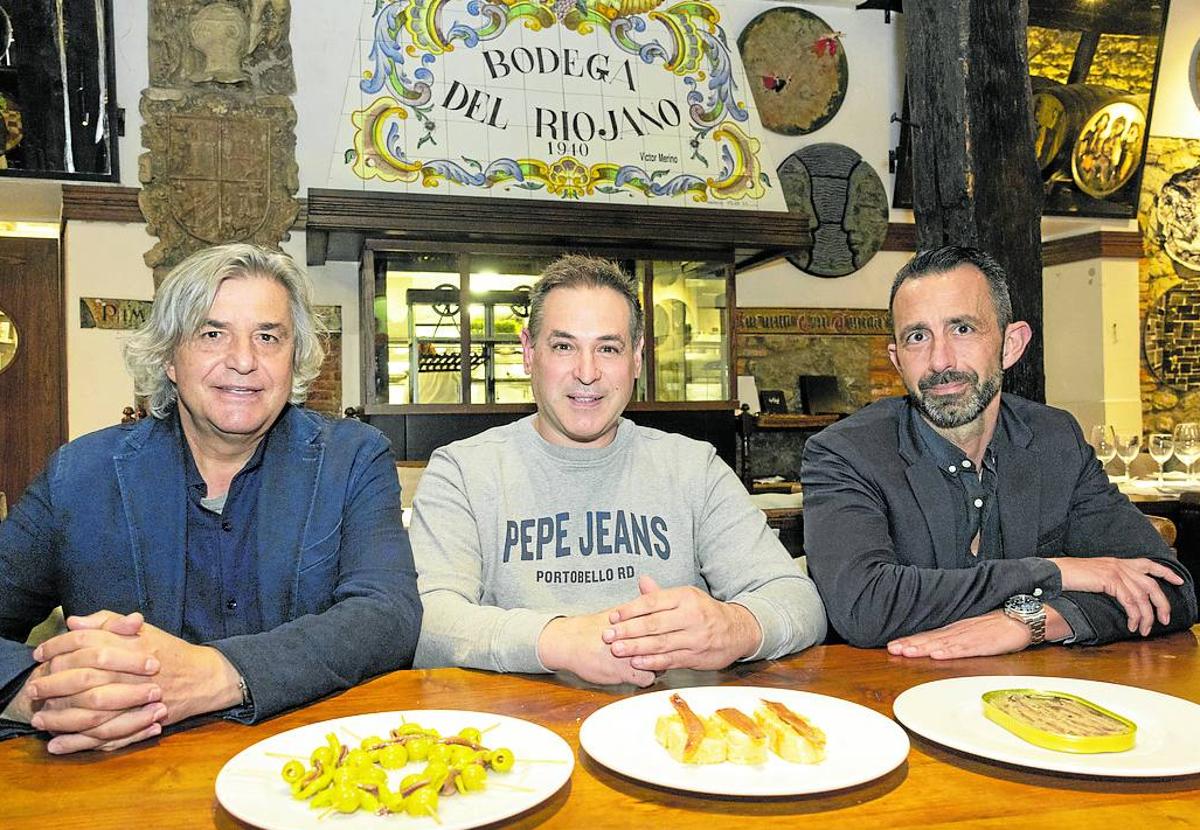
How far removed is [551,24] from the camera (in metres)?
6.38

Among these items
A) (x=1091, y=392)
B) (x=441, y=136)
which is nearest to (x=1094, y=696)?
(x=441, y=136)

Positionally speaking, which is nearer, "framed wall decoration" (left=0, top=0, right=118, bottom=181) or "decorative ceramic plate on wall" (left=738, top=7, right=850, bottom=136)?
"framed wall decoration" (left=0, top=0, right=118, bottom=181)

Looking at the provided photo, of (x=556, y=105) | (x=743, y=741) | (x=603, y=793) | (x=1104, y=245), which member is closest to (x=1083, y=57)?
(x=1104, y=245)

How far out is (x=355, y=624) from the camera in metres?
1.60

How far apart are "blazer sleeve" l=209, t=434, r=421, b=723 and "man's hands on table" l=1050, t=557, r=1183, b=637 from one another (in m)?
1.24

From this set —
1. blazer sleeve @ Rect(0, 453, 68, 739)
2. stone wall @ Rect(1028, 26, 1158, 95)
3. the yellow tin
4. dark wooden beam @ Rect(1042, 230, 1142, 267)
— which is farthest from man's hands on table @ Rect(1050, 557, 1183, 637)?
dark wooden beam @ Rect(1042, 230, 1142, 267)

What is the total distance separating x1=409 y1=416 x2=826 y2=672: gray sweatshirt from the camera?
195 centimetres

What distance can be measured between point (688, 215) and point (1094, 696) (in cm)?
523

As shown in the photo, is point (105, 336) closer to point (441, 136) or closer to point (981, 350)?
point (441, 136)

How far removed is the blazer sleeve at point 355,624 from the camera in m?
1.42

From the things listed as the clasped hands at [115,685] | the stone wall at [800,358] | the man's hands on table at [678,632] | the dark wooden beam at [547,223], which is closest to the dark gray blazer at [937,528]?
the man's hands on table at [678,632]

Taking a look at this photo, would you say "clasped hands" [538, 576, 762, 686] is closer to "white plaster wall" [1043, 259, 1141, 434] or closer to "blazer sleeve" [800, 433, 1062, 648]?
"blazer sleeve" [800, 433, 1062, 648]

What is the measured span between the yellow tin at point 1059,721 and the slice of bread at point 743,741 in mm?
318

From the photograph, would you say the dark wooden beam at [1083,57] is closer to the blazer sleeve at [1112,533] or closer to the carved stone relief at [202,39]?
the carved stone relief at [202,39]
